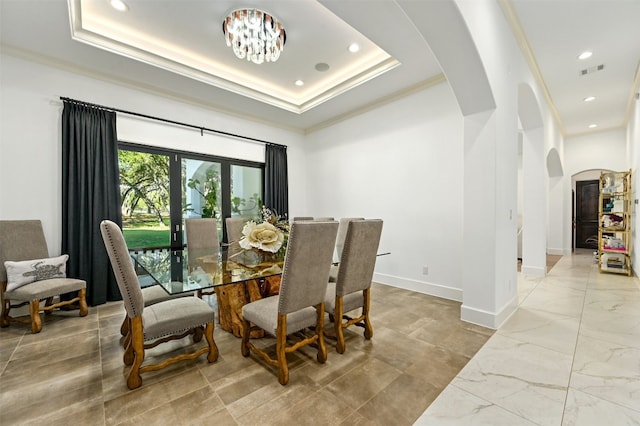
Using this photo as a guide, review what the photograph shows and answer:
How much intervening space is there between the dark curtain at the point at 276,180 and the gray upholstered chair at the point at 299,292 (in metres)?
3.37

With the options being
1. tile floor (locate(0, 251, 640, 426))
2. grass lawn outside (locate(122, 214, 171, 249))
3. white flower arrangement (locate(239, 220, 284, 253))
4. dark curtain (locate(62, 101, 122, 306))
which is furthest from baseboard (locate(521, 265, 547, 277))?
dark curtain (locate(62, 101, 122, 306))

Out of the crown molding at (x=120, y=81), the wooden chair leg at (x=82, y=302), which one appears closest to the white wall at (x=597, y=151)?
the crown molding at (x=120, y=81)

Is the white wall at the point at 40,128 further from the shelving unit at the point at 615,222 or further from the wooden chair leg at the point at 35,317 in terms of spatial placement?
the shelving unit at the point at 615,222

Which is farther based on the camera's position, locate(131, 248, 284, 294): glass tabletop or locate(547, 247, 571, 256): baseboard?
locate(547, 247, 571, 256): baseboard

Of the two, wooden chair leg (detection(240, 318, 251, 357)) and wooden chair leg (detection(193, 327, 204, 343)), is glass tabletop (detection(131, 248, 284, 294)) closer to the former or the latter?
wooden chair leg (detection(240, 318, 251, 357))

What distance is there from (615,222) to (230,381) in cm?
690

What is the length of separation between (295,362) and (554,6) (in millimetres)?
4034

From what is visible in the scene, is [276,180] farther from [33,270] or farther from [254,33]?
[33,270]

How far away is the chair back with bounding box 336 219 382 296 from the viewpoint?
2.07 metres

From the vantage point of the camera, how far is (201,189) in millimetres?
4484

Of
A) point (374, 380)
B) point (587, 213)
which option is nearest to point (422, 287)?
point (374, 380)

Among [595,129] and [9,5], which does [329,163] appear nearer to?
[9,5]

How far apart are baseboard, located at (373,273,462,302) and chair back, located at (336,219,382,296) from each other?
1.80m

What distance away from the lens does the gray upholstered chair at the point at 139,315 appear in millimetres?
1638
